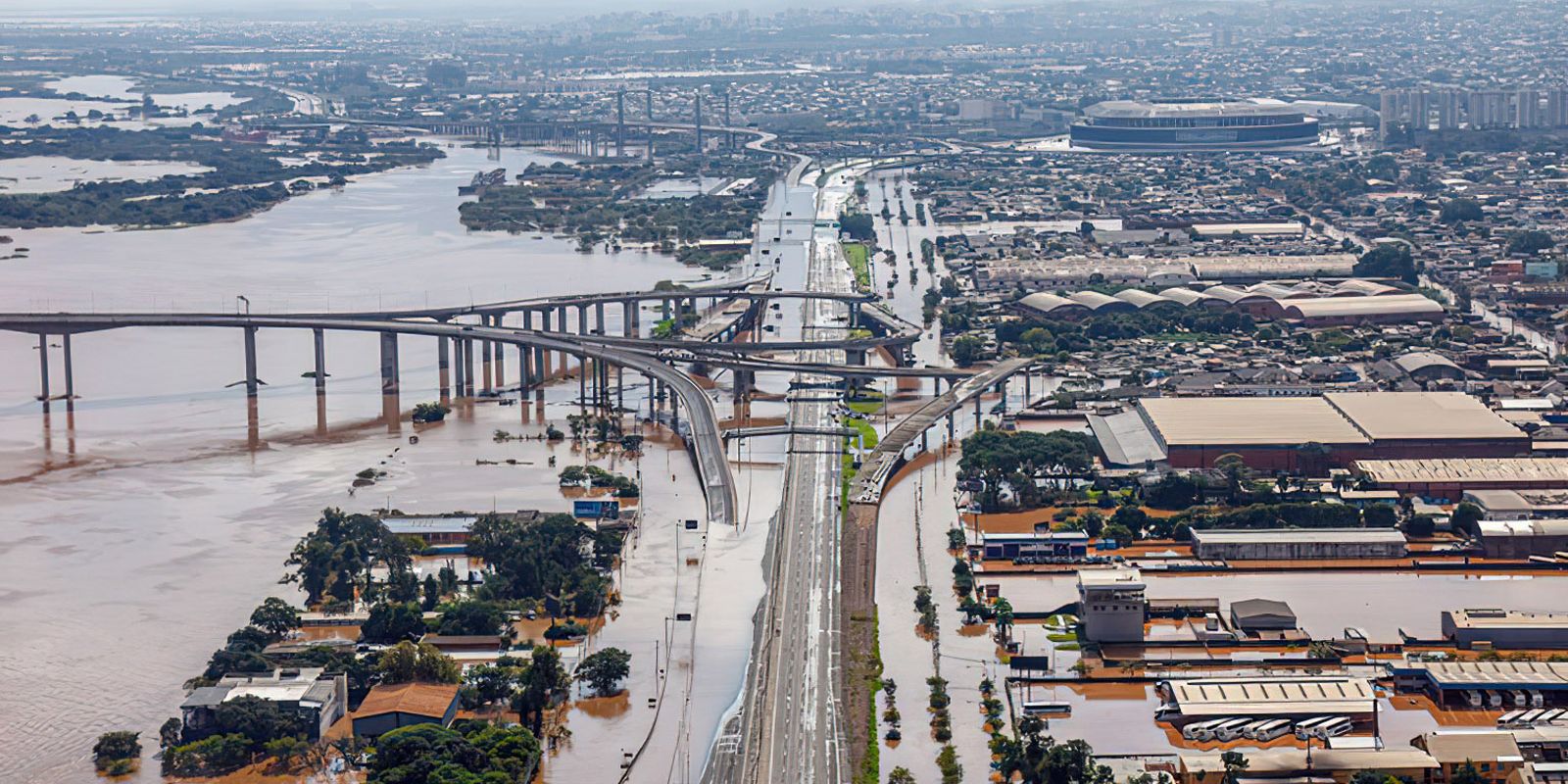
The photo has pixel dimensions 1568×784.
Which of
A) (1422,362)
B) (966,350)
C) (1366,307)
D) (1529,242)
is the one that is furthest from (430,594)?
(1529,242)

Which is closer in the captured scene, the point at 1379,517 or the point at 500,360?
the point at 1379,517

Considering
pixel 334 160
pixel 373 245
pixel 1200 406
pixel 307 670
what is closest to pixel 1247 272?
pixel 1200 406

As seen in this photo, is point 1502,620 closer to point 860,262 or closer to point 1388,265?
point 1388,265

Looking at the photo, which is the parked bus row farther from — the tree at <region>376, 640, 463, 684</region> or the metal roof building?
the tree at <region>376, 640, 463, 684</region>

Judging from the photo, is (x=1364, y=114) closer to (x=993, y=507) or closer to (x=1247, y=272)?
(x=1247, y=272)

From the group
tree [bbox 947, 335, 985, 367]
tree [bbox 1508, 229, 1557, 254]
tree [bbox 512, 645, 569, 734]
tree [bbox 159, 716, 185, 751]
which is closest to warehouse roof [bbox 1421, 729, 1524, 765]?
tree [bbox 512, 645, 569, 734]

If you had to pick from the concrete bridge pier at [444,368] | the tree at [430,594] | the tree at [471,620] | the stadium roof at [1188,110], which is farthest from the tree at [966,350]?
the stadium roof at [1188,110]
